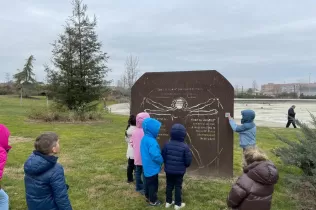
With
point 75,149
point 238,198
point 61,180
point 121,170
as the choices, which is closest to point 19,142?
point 75,149

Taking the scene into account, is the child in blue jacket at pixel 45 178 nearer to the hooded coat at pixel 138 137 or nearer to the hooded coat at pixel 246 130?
the hooded coat at pixel 138 137

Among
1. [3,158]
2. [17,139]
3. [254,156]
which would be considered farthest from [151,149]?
[17,139]

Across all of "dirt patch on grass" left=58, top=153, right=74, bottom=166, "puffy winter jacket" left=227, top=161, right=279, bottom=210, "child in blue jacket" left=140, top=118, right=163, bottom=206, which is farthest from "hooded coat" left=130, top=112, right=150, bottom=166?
"dirt patch on grass" left=58, top=153, right=74, bottom=166

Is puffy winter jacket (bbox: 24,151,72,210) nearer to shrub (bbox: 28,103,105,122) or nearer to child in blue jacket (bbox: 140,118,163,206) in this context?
child in blue jacket (bbox: 140,118,163,206)

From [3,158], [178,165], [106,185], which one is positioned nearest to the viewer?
[3,158]

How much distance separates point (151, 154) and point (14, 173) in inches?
150

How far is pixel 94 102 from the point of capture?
19.9m

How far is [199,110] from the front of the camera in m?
6.81

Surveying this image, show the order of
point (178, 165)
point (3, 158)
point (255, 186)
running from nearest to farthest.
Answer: point (255, 186) < point (3, 158) < point (178, 165)

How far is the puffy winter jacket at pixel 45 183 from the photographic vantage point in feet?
10.6

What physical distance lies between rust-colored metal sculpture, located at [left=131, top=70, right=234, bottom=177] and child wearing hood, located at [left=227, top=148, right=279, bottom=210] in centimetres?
313

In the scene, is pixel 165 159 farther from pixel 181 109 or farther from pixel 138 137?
pixel 181 109

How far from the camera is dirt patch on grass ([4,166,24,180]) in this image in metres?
6.65

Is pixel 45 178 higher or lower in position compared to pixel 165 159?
higher
